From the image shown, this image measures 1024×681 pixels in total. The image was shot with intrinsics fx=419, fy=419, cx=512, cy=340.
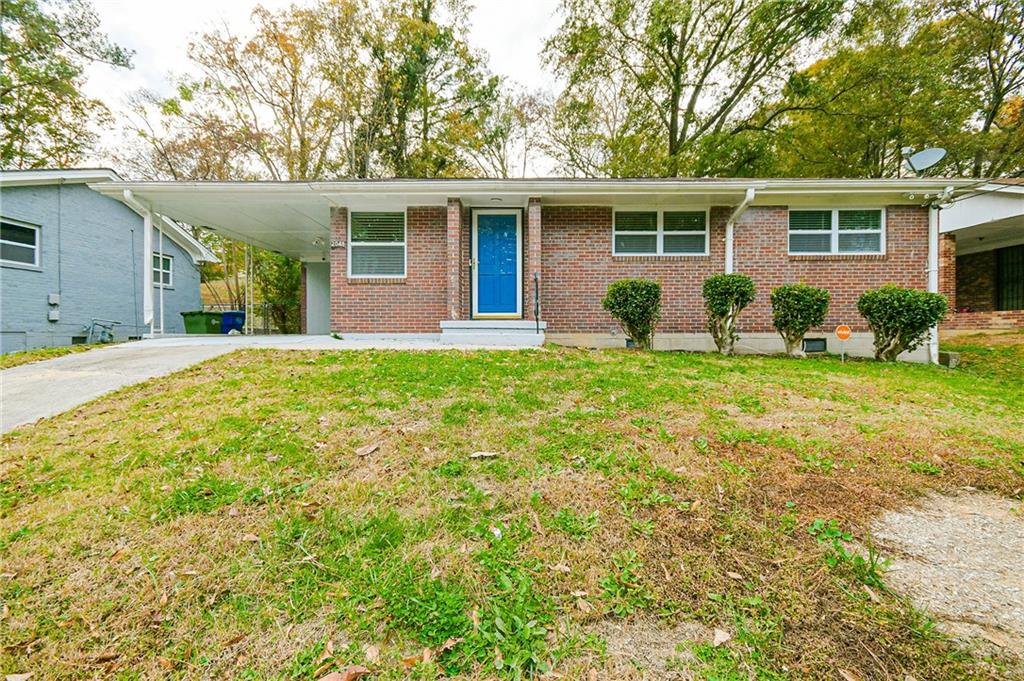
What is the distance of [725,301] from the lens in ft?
24.1

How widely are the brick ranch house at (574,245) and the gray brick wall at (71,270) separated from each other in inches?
159

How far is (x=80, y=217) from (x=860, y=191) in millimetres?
18588

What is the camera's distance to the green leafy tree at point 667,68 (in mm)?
14055

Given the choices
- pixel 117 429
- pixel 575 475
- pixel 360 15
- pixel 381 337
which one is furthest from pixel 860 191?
pixel 360 15

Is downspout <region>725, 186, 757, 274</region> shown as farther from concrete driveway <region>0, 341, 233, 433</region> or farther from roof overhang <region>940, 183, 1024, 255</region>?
concrete driveway <region>0, 341, 233, 433</region>

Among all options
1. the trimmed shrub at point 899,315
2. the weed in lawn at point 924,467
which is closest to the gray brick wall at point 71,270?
the weed in lawn at point 924,467

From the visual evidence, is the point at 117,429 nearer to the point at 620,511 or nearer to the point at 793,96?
the point at 620,511

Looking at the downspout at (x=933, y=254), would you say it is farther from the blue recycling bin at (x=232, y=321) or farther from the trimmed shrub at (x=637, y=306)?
the blue recycling bin at (x=232, y=321)

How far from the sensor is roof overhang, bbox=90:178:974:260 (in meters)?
7.95

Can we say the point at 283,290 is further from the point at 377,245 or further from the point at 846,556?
the point at 846,556

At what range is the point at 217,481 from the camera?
8.48ft

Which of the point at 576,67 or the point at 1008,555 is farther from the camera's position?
the point at 576,67

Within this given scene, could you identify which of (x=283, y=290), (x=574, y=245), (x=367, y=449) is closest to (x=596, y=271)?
(x=574, y=245)

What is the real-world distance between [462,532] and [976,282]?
2002 cm
